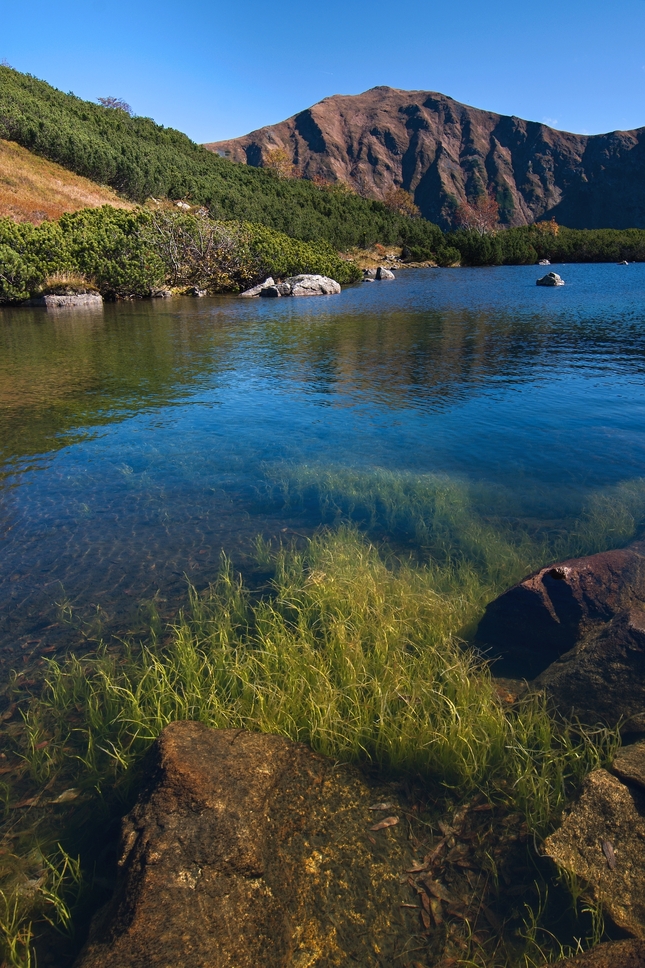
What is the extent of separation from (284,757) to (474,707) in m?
1.72

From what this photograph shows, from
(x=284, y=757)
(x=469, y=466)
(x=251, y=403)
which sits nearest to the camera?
(x=284, y=757)

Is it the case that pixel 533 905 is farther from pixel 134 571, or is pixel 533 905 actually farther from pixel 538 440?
pixel 538 440

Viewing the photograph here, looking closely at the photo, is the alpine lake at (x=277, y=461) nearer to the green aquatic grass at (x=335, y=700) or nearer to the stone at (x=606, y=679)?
the green aquatic grass at (x=335, y=700)

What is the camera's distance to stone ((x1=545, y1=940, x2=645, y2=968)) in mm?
2600

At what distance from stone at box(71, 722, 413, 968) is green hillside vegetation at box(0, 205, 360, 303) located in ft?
120

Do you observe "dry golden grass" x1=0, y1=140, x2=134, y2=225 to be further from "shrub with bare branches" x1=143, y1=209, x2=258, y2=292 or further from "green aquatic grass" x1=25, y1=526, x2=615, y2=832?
"green aquatic grass" x1=25, y1=526, x2=615, y2=832

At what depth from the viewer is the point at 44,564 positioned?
713cm

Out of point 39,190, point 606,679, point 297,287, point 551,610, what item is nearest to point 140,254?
point 297,287

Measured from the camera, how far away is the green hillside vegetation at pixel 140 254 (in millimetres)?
33656

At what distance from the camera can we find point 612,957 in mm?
2660

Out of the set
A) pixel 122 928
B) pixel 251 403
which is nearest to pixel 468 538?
pixel 122 928

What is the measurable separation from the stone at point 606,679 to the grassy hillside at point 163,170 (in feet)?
219

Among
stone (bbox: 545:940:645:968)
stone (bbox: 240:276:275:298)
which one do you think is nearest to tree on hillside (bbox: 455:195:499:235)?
stone (bbox: 240:276:275:298)

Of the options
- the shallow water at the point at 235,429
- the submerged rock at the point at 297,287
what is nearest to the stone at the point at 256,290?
the submerged rock at the point at 297,287
